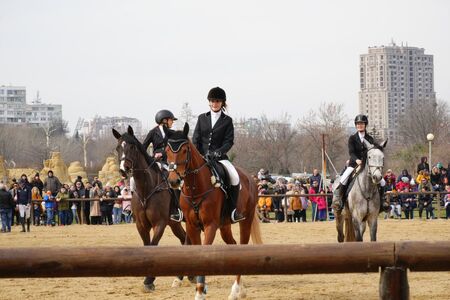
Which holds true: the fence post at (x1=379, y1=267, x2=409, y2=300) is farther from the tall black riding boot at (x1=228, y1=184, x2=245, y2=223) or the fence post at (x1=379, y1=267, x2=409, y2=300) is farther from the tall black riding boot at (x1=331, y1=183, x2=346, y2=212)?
the tall black riding boot at (x1=331, y1=183, x2=346, y2=212)

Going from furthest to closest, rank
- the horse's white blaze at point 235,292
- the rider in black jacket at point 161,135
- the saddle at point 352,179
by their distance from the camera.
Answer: the saddle at point 352,179
the rider in black jacket at point 161,135
the horse's white blaze at point 235,292

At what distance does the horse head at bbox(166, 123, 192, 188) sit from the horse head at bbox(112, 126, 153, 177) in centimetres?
256

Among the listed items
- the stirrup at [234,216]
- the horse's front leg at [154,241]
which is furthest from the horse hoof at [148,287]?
the stirrup at [234,216]

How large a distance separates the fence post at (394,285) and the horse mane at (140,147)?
8147 millimetres

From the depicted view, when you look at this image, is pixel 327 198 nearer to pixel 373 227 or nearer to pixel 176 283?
pixel 373 227

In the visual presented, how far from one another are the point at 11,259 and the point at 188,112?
77.0m

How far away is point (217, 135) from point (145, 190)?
6.97ft

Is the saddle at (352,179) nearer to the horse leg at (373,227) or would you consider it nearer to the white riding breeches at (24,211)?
the horse leg at (373,227)

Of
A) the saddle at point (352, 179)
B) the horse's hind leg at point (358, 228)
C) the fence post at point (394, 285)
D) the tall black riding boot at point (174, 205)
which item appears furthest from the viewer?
the saddle at point (352, 179)

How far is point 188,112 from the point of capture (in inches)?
3270

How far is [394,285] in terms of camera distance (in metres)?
6.24

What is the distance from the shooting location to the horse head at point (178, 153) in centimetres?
1105

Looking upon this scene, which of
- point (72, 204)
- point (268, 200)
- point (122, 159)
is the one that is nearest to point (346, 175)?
point (122, 159)

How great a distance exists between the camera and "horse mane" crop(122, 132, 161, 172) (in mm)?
13812
